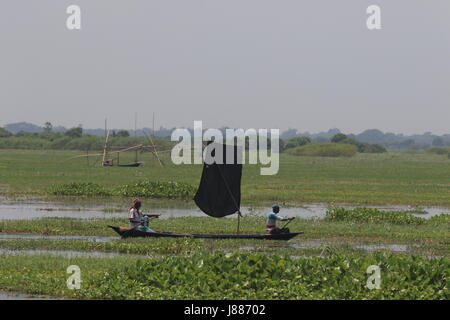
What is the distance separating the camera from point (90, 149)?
4400 inches

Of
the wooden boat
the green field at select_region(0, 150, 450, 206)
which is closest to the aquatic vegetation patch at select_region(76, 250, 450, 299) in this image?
the wooden boat

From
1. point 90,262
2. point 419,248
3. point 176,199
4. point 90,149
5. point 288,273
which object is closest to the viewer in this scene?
point 288,273

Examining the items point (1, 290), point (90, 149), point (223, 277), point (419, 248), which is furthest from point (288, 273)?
point (90, 149)

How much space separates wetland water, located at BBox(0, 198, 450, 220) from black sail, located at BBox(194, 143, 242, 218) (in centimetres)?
505

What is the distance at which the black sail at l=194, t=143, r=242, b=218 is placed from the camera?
Answer: 22.2 meters

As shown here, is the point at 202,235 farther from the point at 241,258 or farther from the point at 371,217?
the point at 371,217

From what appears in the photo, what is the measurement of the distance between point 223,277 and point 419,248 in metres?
8.52

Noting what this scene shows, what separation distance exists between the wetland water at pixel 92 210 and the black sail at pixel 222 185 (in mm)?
5054

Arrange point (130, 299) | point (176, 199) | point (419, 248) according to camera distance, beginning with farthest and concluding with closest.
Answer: point (176, 199)
point (419, 248)
point (130, 299)

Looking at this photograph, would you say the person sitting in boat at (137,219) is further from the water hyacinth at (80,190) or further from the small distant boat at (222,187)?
the water hyacinth at (80,190)

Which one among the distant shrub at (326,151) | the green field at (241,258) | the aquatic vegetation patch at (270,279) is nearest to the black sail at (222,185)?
the green field at (241,258)

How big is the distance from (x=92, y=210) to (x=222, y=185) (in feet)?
28.6

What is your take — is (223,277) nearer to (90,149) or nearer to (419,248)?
(419,248)
